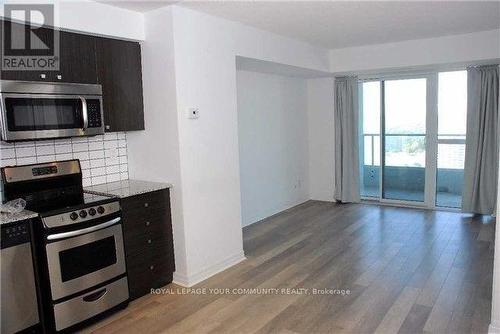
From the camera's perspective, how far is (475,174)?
216 inches

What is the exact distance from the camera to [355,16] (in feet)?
12.7

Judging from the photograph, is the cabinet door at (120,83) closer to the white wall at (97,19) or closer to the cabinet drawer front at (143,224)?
the white wall at (97,19)

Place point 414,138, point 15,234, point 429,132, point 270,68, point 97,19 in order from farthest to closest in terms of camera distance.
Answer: point 414,138 → point 429,132 → point 270,68 → point 97,19 → point 15,234

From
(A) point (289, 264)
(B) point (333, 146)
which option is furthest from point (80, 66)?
(B) point (333, 146)

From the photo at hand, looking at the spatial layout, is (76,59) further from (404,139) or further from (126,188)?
(404,139)

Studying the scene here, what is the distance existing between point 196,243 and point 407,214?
356cm

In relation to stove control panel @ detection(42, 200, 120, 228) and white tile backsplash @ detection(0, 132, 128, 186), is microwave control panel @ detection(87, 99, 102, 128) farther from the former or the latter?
stove control panel @ detection(42, 200, 120, 228)

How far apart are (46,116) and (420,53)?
4.67m

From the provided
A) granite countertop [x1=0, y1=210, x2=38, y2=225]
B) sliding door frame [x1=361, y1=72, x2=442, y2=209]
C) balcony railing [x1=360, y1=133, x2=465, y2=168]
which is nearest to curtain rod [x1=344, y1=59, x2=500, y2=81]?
sliding door frame [x1=361, y1=72, x2=442, y2=209]

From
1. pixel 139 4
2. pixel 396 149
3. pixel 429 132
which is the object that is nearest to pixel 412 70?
pixel 429 132

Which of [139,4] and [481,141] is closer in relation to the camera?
[139,4]

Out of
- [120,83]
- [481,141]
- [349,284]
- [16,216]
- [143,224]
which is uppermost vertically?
[120,83]

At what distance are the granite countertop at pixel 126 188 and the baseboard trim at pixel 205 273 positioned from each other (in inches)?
33.9

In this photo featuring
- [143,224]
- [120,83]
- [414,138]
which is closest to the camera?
[143,224]
